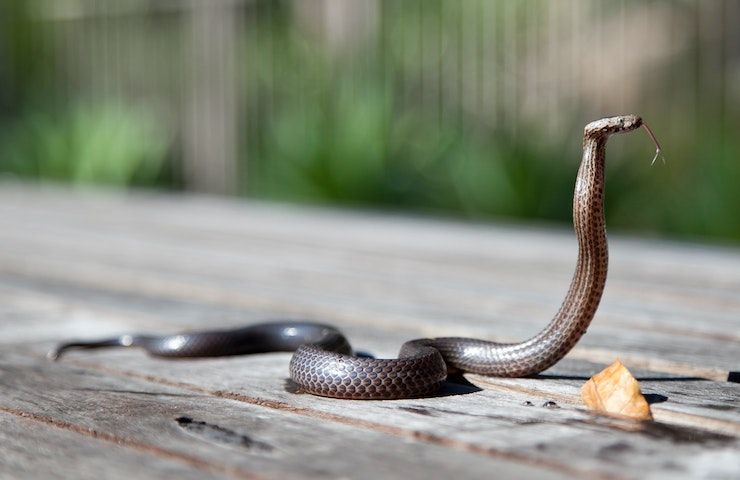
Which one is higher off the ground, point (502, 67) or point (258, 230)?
point (502, 67)

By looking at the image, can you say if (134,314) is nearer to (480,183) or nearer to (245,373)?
(245,373)

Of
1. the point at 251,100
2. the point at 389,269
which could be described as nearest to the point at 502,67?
the point at 251,100

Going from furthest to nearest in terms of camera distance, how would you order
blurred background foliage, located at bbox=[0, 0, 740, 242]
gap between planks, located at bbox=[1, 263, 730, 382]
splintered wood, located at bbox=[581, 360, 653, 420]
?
blurred background foliage, located at bbox=[0, 0, 740, 242] → gap between planks, located at bbox=[1, 263, 730, 382] → splintered wood, located at bbox=[581, 360, 653, 420]

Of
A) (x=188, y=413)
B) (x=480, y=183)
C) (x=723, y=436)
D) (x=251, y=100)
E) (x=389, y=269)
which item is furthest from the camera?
(x=251, y=100)

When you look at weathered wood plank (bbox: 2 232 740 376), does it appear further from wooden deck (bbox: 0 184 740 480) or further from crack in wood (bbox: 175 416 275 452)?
crack in wood (bbox: 175 416 275 452)

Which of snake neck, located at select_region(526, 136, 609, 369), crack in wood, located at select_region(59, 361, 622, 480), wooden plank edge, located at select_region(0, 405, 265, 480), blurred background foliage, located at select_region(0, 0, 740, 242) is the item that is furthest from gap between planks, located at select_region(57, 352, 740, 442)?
blurred background foliage, located at select_region(0, 0, 740, 242)
